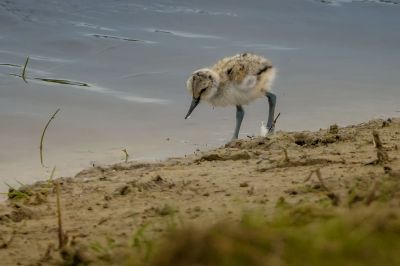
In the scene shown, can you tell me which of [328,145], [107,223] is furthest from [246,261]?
[328,145]

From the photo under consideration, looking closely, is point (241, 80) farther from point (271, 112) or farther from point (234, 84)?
point (271, 112)

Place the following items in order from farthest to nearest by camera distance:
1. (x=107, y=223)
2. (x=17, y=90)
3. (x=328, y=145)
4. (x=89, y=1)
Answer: (x=89, y=1) → (x=17, y=90) → (x=328, y=145) → (x=107, y=223)

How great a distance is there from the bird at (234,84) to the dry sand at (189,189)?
1605 mm

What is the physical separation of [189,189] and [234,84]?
348 centimetres

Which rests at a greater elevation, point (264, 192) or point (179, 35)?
point (179, 35)

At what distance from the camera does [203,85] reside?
8953 mm

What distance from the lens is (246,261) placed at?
3.00 meters

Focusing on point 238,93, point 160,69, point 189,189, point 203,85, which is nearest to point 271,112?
point 238,93

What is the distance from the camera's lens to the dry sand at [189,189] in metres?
4.94

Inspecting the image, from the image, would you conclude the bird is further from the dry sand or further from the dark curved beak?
the dry sand

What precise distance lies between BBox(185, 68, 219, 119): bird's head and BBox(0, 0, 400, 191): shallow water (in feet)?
1.02

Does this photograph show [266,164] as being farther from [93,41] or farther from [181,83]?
[93,41]

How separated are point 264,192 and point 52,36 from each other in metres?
7.65

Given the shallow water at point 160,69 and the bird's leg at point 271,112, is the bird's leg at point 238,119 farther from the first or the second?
the bird's leg at point 271,112
